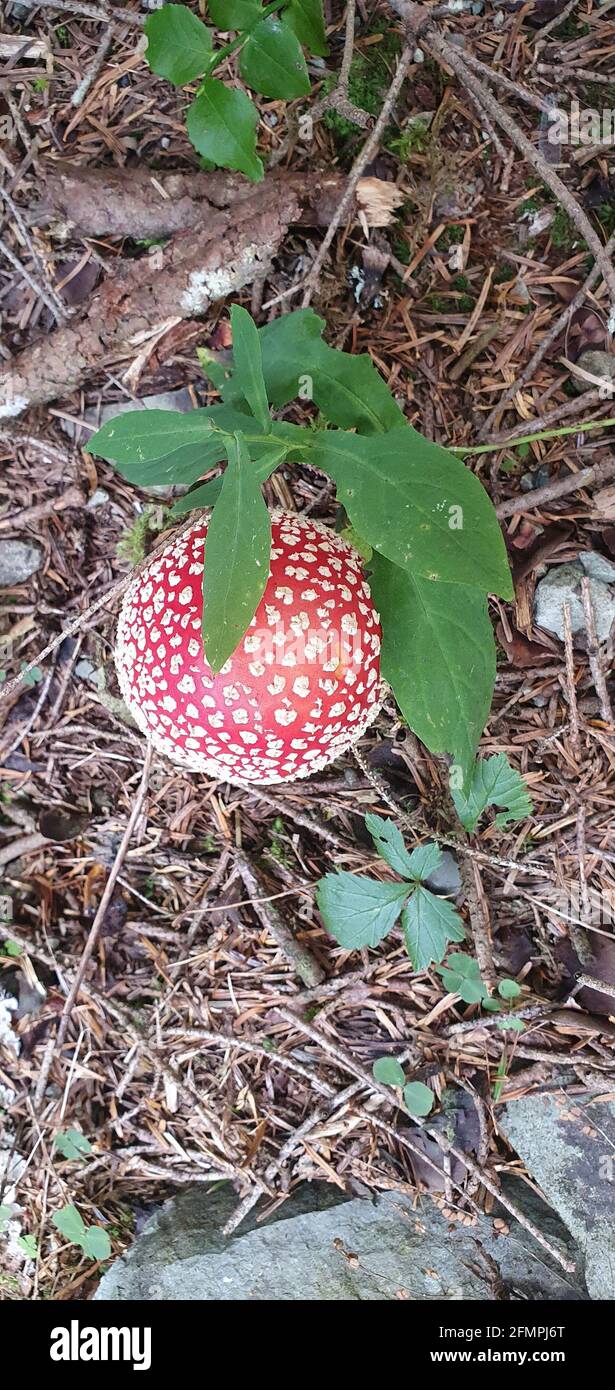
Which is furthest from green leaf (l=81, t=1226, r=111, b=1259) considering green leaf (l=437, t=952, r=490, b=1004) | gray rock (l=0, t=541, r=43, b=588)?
gray rock (l=0, t=541, r=43, b=588)

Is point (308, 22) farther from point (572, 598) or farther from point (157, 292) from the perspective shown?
point (572, 598)

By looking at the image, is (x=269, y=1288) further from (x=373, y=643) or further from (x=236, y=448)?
(x=236, y=448)

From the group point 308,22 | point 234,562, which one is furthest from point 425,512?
point 308,22

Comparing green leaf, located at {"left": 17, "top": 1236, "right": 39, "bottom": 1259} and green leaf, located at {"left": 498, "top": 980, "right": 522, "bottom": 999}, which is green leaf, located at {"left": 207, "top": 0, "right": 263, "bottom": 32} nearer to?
green leaf, located at {"left": 498, "top": 980, "right": 522, "bottom": 999}

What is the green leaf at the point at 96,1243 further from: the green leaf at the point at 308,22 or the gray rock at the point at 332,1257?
the green leaf at the point at 308,22

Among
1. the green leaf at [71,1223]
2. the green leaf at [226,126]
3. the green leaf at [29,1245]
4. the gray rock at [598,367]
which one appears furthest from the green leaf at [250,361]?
the green leaf at [29,1245]

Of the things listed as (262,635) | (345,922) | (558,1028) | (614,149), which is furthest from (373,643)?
(614,149)
